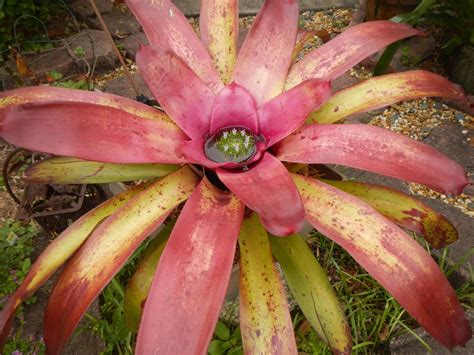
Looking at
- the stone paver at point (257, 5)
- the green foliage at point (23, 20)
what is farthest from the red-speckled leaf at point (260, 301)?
the stone paver at point (257, 5)

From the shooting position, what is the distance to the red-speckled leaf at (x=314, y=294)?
101 cm

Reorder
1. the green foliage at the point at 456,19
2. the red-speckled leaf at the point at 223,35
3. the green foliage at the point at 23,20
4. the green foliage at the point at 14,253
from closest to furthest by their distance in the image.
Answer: the red-speckled leaf at the point at 223,35
the green foliage at the point at 14,253
the green foliage at the point at 456,19
the green foliage at the point at 23,20

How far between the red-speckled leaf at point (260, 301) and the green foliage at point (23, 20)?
2.32m

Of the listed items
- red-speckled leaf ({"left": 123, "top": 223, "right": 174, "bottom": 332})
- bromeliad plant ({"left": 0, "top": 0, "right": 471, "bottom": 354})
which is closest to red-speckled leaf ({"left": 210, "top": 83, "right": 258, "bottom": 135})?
bromeliad plant ({"left": 0, "top": 0, "right": 471, "bottom": 354})

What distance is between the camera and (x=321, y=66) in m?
1.04

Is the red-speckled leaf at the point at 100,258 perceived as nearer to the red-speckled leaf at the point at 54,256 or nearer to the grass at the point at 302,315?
the red-speckled leaf at the point at 54,256

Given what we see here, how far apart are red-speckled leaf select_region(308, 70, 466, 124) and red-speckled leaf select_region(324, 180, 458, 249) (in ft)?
0.64

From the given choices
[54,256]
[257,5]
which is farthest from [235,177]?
[257,5]

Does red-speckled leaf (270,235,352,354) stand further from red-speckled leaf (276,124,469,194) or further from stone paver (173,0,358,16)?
stone paver (173,0,358,16)

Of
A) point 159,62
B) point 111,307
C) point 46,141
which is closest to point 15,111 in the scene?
point 46,141

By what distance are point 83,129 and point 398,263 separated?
2.08ft

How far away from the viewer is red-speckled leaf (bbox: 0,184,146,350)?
0.83 meters

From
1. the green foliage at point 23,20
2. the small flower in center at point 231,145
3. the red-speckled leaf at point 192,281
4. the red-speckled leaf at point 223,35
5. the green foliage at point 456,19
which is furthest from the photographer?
the green foliage at point 23,20

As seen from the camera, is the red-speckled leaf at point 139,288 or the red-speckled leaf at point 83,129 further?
the red-speckled leaf at point 139,288
